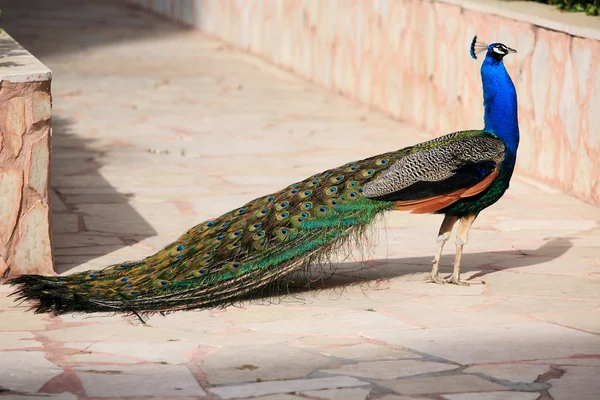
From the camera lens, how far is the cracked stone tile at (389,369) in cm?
453

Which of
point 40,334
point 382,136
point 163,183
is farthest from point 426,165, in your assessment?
point 382,136

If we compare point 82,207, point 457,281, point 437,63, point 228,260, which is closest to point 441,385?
point 228,260

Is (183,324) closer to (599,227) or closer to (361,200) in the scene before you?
(361,200)

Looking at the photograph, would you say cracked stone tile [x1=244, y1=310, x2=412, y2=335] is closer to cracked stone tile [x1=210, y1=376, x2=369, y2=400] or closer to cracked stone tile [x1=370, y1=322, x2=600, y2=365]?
cracked stone tile [x1=370, y1=322, x2=600, y2=365]

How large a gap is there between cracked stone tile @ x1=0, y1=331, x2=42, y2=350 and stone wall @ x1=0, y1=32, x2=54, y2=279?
1.07 m

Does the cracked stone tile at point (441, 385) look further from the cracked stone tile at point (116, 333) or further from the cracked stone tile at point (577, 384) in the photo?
the cracked stone tile at point (116, 333)

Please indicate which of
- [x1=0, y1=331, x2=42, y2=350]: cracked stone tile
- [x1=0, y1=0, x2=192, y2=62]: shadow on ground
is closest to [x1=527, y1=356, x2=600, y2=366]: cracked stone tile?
[x1=0, y1=331, x2=42, y2=350]: cracked stone tile

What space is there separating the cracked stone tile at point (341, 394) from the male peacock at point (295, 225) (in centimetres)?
130

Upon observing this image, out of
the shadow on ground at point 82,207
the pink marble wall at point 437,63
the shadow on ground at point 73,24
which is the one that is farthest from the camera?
the shadow on ground at point 73,24

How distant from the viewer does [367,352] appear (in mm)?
4855

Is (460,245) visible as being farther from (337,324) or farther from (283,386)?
(283,386)

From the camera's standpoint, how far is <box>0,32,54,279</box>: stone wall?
19.8ft

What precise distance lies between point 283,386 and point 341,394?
240 mm

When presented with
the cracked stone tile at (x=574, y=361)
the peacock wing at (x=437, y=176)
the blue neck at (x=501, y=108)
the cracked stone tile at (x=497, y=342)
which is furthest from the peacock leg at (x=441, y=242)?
the cracked stone tile at (x=574, y=361)
